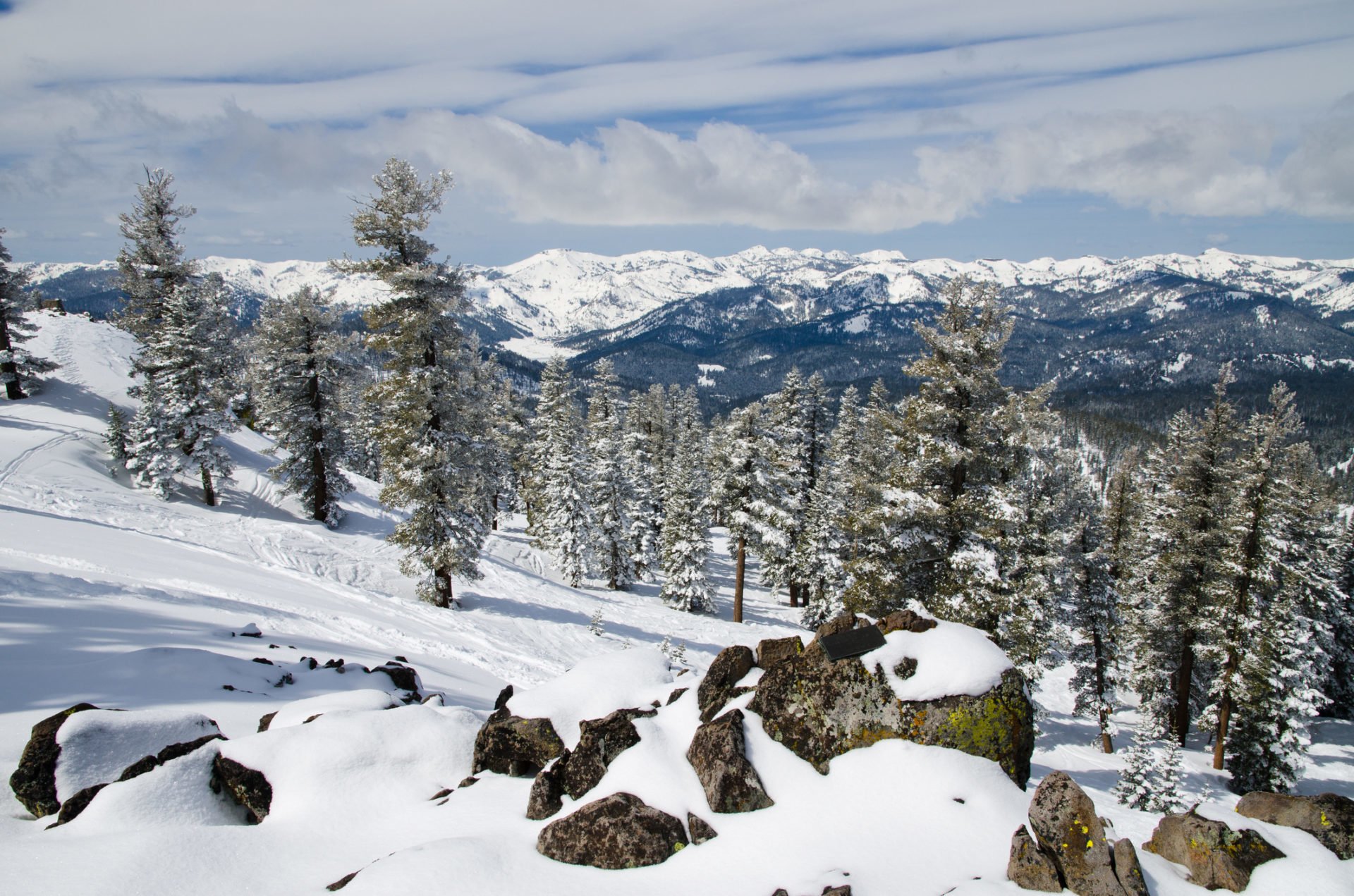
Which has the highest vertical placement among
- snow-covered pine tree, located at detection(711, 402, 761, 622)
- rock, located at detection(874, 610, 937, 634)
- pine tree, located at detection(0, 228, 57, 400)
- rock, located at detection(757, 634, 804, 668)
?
pine tree, located at detection(0, 228, 57, 400)

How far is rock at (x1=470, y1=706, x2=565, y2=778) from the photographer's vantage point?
287 inches

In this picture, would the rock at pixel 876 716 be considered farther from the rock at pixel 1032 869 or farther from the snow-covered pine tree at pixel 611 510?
the snow-covered pine tree at pixel 611 510

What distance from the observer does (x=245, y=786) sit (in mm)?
6508

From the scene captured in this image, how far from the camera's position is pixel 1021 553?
77.8ft

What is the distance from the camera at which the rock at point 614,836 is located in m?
5.56

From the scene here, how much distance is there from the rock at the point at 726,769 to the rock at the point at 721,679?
1.80 ft

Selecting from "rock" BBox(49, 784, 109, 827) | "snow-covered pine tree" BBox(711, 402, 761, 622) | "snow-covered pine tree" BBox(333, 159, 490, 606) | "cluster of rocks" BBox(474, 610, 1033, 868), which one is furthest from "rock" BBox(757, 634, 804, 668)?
"snow-covered pine tree" BBox(711, 402, 761, 622)

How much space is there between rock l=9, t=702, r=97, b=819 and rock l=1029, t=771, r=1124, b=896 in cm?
919

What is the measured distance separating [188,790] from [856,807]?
661 centimetres

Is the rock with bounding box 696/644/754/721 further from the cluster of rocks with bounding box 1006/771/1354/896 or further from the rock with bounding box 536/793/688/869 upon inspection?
the cluster of rocks with bounding box 1006/771/1354/896

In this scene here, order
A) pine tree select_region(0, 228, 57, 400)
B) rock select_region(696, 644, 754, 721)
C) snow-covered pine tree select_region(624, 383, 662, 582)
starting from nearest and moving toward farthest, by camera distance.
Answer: rock select_region(696, 644, 754, 721) < pine tree select_region(0, 228, 57, 400) < snow-covered pine tree select_region(624, 383, 662, 582)

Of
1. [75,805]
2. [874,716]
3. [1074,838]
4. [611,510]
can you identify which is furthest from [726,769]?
[611,510]

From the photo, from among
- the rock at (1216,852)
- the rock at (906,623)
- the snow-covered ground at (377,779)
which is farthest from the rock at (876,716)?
the rock at (1216,852)

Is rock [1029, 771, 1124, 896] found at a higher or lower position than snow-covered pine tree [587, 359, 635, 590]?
higher
